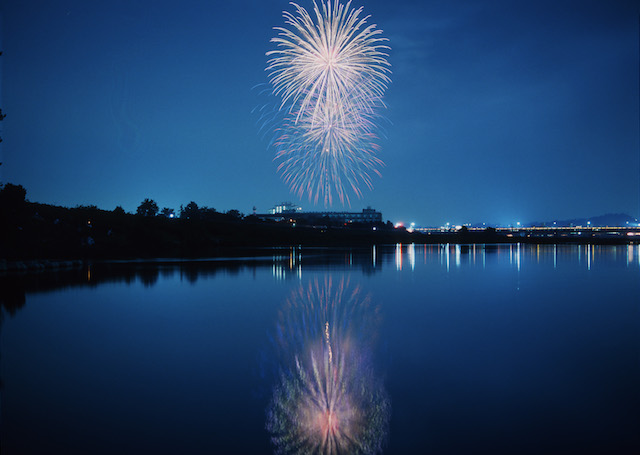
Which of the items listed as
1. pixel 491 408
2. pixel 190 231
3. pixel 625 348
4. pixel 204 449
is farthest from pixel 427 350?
pixel 190 231

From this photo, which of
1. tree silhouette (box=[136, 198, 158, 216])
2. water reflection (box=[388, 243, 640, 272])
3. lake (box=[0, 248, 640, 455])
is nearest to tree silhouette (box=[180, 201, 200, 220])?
tree silhouette (box=[136, 198, 158, 216])

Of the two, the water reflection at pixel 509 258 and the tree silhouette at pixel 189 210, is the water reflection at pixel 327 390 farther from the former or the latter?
the tree silhouette at pixel 189 210

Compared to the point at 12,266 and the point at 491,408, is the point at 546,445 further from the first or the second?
the point at 12,266

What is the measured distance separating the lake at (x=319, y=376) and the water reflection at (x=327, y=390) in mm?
31

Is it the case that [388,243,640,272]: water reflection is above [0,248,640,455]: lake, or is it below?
above

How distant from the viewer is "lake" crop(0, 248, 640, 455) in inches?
231

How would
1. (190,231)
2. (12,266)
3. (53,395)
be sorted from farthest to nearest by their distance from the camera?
1. (190,231)
2. (12,266)
3. (53,395)

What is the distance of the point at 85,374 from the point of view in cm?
861

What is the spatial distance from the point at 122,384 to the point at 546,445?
645cm

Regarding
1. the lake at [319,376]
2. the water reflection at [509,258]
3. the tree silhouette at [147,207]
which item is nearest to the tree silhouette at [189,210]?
the tree silhouette at [147,207]

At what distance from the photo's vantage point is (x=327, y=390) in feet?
Result: 24.6

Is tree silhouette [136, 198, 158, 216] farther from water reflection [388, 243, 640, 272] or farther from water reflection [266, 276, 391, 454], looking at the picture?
water reflection [266, 276, 391, 454]

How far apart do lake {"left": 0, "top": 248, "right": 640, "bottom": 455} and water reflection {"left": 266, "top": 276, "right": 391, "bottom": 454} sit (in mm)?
31

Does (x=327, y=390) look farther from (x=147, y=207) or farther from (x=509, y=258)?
(x=147, y=207)
